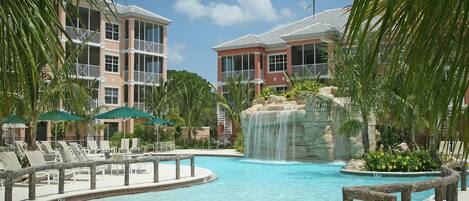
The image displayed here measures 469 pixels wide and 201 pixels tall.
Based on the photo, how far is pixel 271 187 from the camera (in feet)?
44.5

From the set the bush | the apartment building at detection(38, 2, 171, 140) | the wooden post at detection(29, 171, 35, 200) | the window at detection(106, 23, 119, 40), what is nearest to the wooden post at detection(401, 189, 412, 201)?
the wooden post at detection(29, 171, 35, 200)

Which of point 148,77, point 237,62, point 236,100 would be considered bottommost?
point 236,100

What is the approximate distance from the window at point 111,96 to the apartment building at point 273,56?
27.6 feet

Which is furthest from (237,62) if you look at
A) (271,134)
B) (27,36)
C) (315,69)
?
(27,36)

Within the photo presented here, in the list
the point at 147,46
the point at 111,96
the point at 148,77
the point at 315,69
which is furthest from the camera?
the point at 148,77

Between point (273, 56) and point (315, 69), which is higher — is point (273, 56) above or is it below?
above

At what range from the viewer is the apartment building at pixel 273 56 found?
38.5 metres

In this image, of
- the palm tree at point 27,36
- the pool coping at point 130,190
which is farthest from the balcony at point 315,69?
the palm tree at point 27,36

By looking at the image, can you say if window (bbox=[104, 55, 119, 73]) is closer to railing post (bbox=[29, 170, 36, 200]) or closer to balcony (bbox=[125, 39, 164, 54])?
balcony (bbox=[125, 39, 164, 54])

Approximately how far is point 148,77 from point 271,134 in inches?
804

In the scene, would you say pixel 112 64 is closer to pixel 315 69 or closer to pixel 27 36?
pixel 315 69

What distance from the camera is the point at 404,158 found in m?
16.3

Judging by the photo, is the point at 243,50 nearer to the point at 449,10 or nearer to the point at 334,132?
the point at 334,132

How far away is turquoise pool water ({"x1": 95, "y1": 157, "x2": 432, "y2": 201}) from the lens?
455 inches
